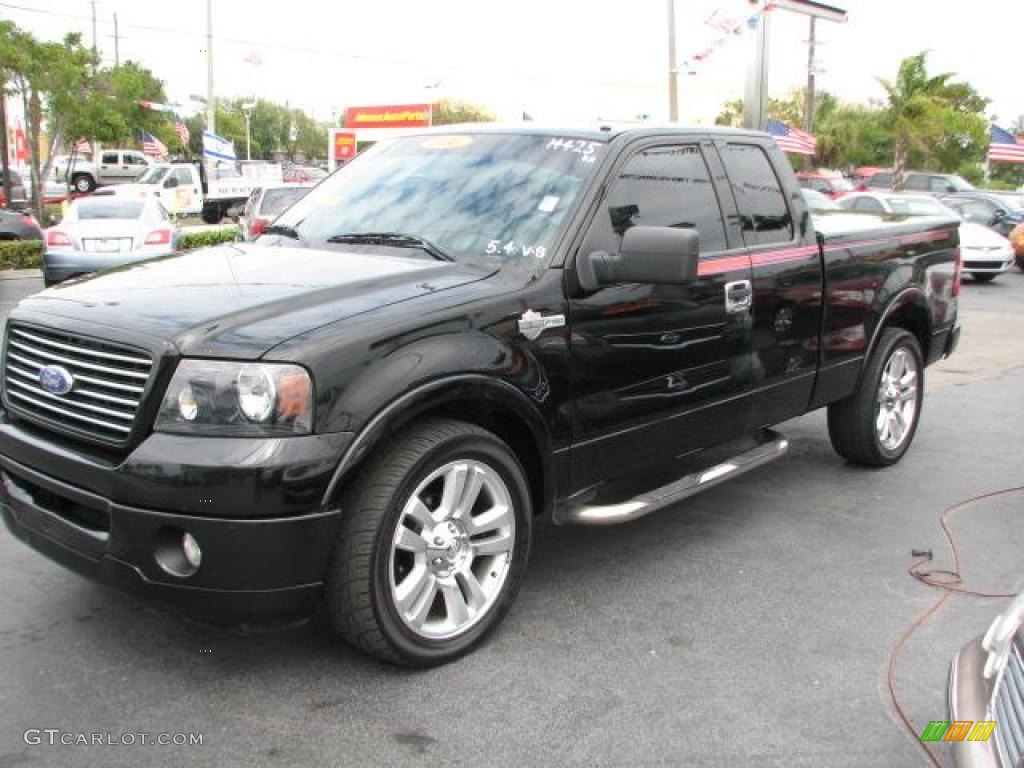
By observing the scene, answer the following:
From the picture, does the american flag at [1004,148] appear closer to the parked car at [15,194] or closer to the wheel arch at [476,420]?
the parked car at [15,194]

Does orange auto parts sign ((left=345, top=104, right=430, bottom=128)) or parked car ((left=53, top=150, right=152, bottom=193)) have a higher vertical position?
orange auto parts sign ((left=345, top=104, right=430, bottom=128))

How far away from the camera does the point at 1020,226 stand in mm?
20422

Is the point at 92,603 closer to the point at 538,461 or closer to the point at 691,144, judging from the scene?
the point at 538,461

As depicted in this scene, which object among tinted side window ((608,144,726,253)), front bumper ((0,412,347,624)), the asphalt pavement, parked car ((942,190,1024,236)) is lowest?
the asphalt pavement

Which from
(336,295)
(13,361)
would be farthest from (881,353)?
(13,361)

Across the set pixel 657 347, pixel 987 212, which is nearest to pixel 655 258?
pixel 657 347

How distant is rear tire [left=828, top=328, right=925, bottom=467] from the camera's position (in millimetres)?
5766

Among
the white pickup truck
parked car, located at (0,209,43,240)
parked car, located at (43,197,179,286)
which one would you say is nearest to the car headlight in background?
parked car, located at (43,197,179,286)

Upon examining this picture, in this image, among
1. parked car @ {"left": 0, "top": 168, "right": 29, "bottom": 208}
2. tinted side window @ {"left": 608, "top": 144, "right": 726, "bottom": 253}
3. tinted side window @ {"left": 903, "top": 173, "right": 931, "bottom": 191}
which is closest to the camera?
tinted side window @ {"left": 608, "top": 144, "right": 726, "bottom": 253}

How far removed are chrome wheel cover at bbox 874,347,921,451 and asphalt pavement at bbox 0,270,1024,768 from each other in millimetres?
1011

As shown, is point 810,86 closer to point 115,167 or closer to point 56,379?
point 115,167

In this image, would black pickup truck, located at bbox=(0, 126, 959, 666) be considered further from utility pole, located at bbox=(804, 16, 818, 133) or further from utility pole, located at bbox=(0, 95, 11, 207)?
utility pole, located at bbox=(804, 16, 818, 133)

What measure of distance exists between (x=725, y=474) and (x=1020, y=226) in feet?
61.5

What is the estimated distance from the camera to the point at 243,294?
3.38 metres
